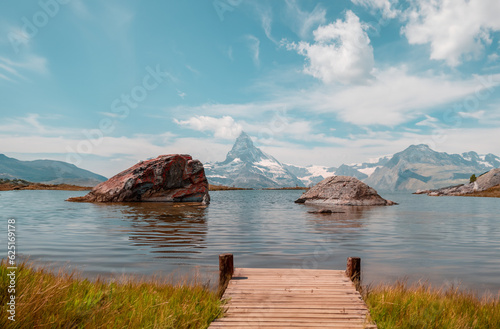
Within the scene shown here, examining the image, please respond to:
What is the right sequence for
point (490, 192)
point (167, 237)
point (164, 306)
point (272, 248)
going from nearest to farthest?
point (164, 306) → point (272, 248) → point (167, 237) → point (490, 192)

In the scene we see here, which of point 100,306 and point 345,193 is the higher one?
point 345,193

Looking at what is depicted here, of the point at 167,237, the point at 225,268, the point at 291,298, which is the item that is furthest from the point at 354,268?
the point at 167,237

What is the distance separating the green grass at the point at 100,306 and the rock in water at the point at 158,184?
3754 cm

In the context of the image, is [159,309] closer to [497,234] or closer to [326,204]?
[497,234]

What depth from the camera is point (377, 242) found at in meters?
16.3

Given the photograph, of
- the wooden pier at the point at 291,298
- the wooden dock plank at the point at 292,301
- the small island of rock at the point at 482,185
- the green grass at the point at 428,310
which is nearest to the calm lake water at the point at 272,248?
the wooden pier at the point at 291,298

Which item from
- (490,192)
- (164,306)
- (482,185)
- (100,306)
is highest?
(482,185)

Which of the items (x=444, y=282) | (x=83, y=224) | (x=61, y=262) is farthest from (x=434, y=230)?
(x=83, y=224)

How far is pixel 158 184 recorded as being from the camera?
43781 millimetres

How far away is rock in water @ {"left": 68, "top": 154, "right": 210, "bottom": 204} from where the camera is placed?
140 feet

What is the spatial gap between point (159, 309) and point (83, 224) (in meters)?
18.2

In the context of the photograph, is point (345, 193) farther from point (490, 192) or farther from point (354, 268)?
point (490, 192)

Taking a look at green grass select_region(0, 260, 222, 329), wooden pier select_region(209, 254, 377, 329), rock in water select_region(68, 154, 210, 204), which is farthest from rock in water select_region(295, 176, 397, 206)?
green grass select_region(0, 260, 222, 329)

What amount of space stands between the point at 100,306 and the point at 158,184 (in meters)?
39.2
